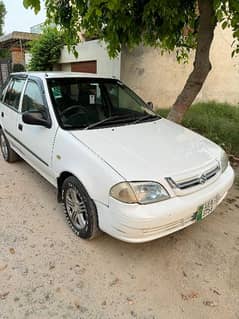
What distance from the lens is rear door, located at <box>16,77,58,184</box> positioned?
9.80 feet

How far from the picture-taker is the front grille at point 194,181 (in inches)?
87.0

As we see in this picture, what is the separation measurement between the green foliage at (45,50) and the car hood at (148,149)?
26.2 feet

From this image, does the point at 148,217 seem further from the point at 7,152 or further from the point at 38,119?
the point at 7,152

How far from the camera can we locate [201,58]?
4.34 metres

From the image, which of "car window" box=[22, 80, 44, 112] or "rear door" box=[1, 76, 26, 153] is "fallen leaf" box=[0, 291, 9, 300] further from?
"rear door" box=[1, 76, 26, 153]

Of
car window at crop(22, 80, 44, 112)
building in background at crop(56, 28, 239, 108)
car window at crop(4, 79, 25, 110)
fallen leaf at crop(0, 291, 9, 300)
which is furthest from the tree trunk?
fallen leaf at crop(0, 291, 9, 300)

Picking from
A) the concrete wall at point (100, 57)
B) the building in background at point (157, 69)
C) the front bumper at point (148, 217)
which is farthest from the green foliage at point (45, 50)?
the front bumper at point (148, 217)

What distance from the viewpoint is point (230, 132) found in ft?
20.2

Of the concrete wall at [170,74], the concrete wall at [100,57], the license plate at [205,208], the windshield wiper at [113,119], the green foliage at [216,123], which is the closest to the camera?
the license plate at [205,208]

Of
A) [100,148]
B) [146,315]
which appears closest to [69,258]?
[146,315]

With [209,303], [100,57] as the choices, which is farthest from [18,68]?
[209,303]

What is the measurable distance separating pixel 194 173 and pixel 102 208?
0.87 meters

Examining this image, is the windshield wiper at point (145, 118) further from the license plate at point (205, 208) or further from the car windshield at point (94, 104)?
the license plate at point (205, 208)

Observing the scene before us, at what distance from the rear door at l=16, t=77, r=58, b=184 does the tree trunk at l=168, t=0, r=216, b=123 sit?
239 centimetres
